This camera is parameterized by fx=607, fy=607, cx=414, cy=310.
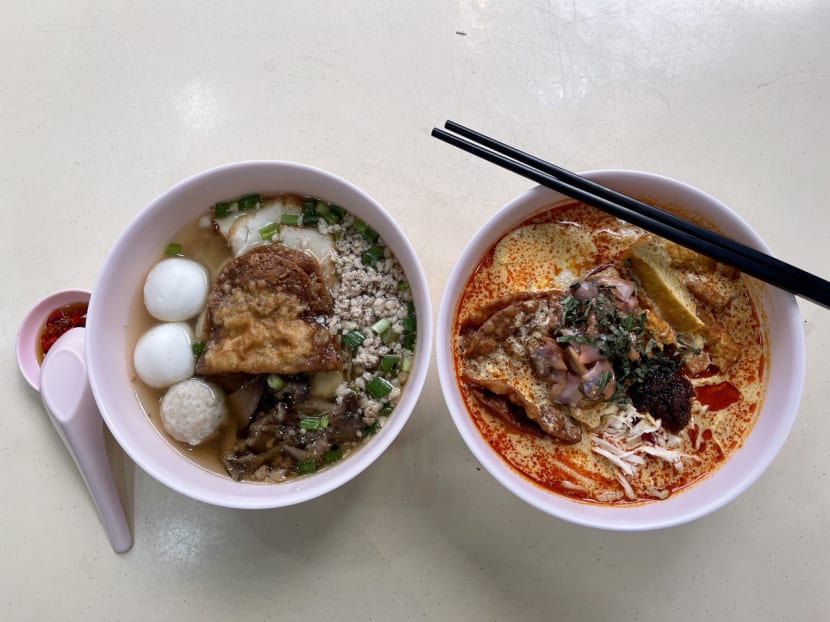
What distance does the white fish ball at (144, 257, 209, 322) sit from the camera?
5.64ft

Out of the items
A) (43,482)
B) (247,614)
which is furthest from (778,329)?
(43,482)

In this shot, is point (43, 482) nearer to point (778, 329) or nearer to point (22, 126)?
point (22, 126)

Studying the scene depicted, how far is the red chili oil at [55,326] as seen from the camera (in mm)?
1946

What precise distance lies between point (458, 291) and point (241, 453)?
786 mm

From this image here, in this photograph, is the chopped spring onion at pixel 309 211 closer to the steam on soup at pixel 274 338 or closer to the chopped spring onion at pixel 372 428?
the steam on soup at pixel 274 338

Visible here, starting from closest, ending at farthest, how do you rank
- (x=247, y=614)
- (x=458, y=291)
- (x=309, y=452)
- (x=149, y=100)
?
(x=458, y=291)
(x=309, y=452)
(x=247, y=614)
(x=149, y=100)

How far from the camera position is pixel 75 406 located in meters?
1.80

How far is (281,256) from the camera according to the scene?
5.64 ft

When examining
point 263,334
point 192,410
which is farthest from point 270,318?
point 192,410

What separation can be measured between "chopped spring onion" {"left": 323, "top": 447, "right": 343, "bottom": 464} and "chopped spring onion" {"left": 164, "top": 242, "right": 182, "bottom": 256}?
2.41 feet

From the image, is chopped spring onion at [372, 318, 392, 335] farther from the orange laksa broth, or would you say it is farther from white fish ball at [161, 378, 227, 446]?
white fish ball at [161, 378, 227, 446]

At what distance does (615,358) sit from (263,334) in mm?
961

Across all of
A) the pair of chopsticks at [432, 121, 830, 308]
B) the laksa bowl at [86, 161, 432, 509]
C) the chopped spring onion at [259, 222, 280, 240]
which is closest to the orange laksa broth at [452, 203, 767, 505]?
the pair of chopsticks at [432, 121, 830, 308]

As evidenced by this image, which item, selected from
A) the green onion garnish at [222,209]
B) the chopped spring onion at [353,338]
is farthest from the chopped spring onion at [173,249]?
the chopped spring onion at [353,338]
